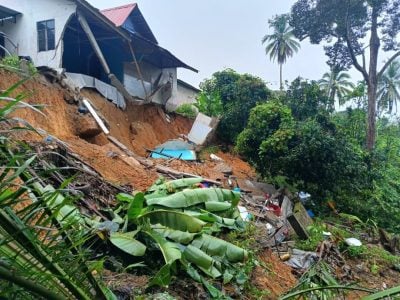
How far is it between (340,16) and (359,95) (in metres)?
4.62

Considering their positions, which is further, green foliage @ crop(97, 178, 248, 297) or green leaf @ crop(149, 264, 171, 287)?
green foliage @ crop(97, 178, 248, 297)

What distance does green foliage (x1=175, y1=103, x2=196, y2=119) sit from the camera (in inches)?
836

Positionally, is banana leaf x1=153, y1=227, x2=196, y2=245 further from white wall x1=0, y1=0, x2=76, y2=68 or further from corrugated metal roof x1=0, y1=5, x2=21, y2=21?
corrugated metal roof x1=0, y1=5, x2=21, y2=21

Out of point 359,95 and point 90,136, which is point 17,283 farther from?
point 359,95

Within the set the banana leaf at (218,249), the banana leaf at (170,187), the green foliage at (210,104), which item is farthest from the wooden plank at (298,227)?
the green foliage at (210,104)

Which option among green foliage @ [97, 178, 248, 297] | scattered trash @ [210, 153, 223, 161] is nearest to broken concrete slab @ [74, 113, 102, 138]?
scattered trash @ [210, 153, 223, 161]

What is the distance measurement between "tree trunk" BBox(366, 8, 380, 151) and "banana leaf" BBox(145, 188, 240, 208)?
40.4 ft

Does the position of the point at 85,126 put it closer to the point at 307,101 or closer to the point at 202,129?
the point at 202,129

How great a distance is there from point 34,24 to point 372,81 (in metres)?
15.5

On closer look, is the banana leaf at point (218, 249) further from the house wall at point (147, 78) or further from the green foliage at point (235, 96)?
the house wall at point (147, 78)

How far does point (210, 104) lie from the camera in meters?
20.2

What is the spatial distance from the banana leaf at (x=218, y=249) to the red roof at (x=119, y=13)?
1529 cm

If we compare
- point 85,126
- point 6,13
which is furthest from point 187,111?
point 6,13

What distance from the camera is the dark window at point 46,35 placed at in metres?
15.8
